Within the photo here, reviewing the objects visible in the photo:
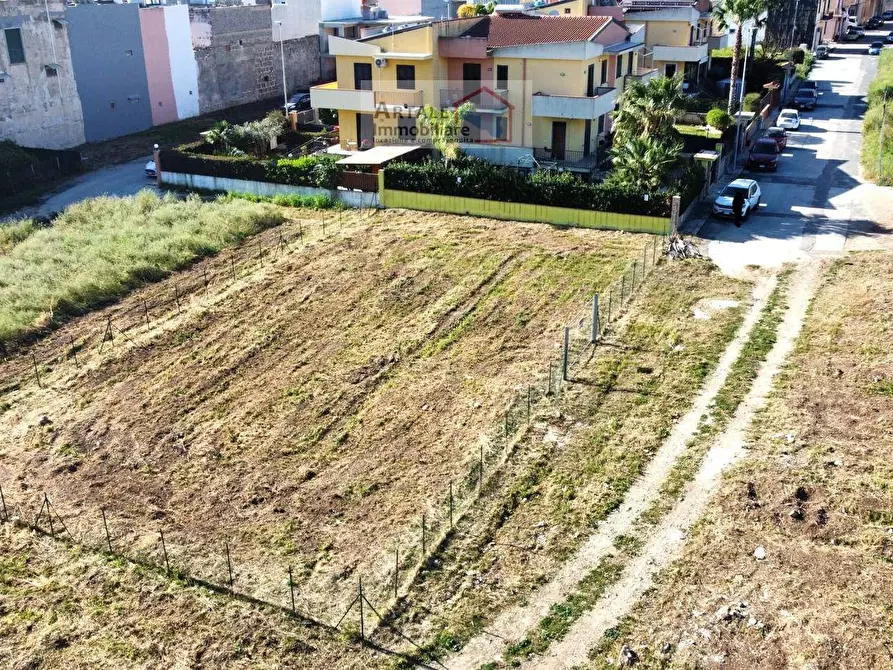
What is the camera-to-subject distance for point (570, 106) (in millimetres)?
41594

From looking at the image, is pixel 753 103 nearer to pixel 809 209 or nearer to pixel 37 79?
pixel 809 209

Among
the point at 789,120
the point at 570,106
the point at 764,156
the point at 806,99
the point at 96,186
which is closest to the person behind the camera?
the point at 570,106

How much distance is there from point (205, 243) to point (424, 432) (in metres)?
16.3

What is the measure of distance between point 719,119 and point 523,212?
19.0 m

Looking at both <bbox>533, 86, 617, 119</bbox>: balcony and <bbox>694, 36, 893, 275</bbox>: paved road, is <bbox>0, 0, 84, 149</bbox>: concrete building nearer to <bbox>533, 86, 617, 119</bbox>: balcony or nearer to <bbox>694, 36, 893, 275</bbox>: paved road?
<bbox>533, 86, 617, 119</bbox>: balcony

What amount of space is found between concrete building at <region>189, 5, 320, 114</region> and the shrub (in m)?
30.4

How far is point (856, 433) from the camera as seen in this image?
791 inches

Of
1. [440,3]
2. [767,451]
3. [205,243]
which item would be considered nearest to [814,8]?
[440,3]

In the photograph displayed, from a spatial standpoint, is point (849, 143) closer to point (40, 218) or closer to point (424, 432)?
point (424, 432)

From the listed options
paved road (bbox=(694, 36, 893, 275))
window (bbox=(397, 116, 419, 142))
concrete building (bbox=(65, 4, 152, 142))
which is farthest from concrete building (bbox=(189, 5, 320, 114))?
paved road (bbox=(694, 36, 893, 275))

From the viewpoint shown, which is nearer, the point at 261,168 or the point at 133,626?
the point at 133,626

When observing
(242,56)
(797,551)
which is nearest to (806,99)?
(242,56)

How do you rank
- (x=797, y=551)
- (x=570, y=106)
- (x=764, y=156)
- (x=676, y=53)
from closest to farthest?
(x=797, y=551) → (x=570, y=106) → (x=764, y=156) → (x=676, y=53)

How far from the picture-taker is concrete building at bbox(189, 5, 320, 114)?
61.0 metres
